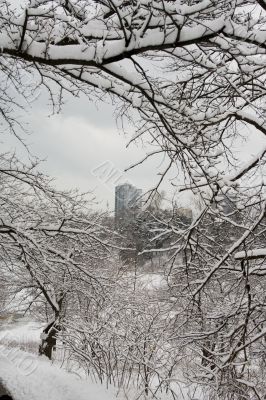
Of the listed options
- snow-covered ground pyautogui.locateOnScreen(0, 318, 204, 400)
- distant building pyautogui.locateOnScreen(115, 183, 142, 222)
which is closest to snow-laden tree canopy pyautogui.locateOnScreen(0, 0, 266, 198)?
distant building pyautogui.locateOnScreen(115, 183, 142, 222)

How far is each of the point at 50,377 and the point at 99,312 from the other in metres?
1.92

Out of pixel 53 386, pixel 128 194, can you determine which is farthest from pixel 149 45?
pixel 53 386

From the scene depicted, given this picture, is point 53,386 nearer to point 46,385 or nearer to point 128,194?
point 46,385

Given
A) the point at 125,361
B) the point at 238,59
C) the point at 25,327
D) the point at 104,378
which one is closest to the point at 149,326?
the point at 125,361

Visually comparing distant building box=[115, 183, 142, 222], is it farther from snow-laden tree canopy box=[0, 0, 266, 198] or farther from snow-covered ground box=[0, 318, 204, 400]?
snow-covered ground box=[0, 318, 204, 400]

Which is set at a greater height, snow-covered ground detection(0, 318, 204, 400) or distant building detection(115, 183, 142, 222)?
distant building detection(115, 183, 142, 222)

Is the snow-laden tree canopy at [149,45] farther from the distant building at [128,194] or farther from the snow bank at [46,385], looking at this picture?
the snow bank at [46,385]

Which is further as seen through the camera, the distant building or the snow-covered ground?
the snow-covered ground

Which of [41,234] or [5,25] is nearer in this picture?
[5,25]

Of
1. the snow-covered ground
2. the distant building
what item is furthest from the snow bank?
the distant building

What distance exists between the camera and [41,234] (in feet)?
30.4

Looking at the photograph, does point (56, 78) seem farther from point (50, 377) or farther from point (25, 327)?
point (25, 327)

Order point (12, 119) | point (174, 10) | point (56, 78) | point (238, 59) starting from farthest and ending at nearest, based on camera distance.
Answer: point (12, 119)
point (56, 78)
point (238, 59)
point (174, 10)

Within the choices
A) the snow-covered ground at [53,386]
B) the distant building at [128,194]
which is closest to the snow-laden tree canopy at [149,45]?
the distant building at [128,194]
